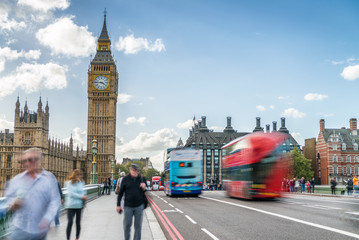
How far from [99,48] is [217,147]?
155 ft

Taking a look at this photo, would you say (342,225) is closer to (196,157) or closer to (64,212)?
(64,212)

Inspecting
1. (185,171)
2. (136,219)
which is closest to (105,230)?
(136,219)

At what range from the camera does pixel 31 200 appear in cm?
479

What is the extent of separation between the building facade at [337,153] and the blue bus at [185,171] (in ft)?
202

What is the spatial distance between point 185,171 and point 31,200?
24850 millimetres

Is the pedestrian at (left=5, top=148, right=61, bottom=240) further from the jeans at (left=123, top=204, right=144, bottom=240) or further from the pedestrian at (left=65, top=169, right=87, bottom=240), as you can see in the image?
the pedestrian at (left=65, top=169, right=87, bottom=240)

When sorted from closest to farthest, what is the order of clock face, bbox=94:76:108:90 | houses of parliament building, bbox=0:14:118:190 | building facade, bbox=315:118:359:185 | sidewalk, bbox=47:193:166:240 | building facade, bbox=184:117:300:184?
sidewalk, bbox=47:193:166:240
building facade, bbox=315:118:359:185
houses of parliament building, bbox=0:14:118:190
clock face, bbox=94:76:108:90
building facade, bbox=184:117:300:184

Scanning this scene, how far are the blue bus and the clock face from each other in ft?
281

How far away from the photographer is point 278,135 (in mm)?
22266

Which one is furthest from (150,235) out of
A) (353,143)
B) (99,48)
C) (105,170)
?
(99,48)

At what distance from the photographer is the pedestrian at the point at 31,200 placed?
15.5 feet

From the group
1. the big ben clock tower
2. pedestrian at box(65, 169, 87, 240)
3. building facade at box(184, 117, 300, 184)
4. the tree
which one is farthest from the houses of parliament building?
pedestrian at box(65, 169, 87, 240)

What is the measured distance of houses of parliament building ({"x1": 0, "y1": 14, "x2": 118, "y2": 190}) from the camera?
314ft

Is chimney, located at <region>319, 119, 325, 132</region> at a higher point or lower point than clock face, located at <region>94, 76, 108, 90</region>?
lower
